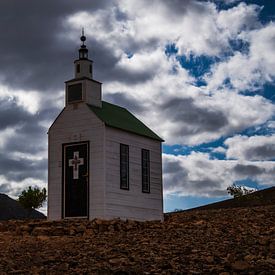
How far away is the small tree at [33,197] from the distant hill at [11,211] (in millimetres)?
8632

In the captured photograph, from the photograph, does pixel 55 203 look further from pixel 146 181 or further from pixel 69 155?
pixel 146 181

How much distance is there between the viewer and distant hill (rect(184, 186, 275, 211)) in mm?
33406

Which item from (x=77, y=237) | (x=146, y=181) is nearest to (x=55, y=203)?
(x=146, y=181)

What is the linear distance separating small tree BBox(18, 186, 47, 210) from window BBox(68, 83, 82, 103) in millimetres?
10709

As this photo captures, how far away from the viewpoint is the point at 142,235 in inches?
617

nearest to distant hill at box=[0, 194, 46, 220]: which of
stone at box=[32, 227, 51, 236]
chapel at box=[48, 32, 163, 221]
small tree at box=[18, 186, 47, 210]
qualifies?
small tree at box=[18, 186, 47, 210]

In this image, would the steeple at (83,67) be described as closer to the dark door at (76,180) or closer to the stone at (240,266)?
the dark door at (76,180)

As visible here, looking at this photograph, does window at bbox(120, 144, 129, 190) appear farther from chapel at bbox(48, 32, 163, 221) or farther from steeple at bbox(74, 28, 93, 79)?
steeple at bbox(74, 28, 93, 79)

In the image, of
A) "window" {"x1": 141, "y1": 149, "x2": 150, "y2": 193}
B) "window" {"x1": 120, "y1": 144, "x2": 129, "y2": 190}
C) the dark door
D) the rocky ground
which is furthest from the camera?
"window" {"x1": 141, "y1": 149, "x2": 150, "y2": 193}

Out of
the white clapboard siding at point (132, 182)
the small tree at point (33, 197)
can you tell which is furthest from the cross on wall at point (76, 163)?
the small tree at point (33, 197)

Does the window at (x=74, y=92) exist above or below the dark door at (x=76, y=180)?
above

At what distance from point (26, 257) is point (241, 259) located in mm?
5074

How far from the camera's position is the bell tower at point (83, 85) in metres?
22.0

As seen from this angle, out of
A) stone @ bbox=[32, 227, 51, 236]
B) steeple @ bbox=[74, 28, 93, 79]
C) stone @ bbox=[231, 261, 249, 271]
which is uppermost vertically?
steeple @ bbox=[74, 28, 93, 79]
